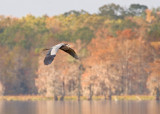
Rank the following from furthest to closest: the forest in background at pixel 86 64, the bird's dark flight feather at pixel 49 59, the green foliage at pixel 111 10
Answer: the green foliage at pixel 111 10, the forest in background at pixel 86 64, the bird's dark flight feather at pixel 49 59

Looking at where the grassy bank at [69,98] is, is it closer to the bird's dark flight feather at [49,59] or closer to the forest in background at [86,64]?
the forest in background at [86,64]

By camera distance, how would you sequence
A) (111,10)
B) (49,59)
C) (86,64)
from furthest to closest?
(111,10) < (86,64) < (49,59)

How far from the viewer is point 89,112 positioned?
40.2 m

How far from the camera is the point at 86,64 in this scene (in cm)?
6097

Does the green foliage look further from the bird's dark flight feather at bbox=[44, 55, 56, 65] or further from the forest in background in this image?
the bird's dark flight feather at bbox=[44, 55, 56, 65]

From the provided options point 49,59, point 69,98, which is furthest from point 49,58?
point 69,98

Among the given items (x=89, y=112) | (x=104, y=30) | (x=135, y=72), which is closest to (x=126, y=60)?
(x=135, y=72)

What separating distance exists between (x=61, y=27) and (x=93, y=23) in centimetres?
434

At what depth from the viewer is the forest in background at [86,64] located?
5925 cm

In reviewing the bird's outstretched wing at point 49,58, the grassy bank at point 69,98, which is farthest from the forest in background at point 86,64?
the bird's outstretched wing at point 49,58

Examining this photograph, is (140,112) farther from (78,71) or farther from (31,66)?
(31,66)

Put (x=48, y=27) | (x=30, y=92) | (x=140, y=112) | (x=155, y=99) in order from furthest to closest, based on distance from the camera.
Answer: (x=48, y=27) < (x=30, y=92) < (x=155, y=99) < (x=140, y=112)

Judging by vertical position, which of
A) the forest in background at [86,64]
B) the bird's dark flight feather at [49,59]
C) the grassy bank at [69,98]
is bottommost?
the grassy bank at [69,98]

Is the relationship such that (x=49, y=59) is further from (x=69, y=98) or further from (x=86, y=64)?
(x=69, y=98)
